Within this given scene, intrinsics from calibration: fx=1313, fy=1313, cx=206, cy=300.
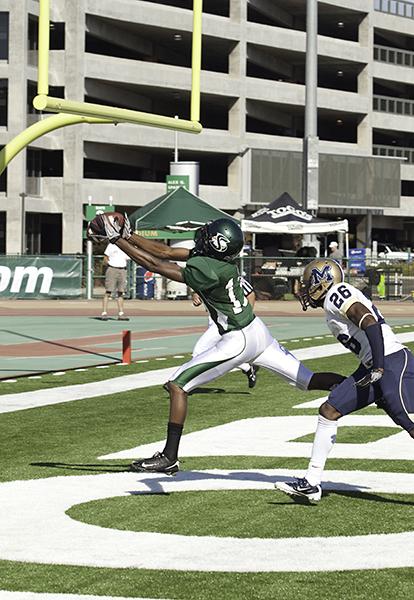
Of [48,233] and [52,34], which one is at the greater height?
[52,34]

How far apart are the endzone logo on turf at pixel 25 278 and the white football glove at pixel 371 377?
3240 centimetres

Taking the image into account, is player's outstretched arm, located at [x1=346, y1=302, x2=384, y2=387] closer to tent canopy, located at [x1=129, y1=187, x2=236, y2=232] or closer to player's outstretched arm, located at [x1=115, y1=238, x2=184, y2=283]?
player's outstretched arm, located at [x1=115, y1=238, x2=184, y2=283]

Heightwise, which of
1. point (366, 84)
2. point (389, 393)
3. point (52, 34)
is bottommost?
point (389, 393)

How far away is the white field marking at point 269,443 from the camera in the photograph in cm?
1092

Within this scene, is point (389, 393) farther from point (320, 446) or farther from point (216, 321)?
point (216, 321)

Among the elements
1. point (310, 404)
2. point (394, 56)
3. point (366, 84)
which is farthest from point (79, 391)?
point (394, 56)

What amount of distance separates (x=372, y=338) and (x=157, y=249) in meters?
1.75

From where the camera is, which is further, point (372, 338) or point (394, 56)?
point (394, 56)

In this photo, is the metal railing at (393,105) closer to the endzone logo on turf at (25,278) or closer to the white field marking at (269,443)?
the endzone logo on turf at (25,278)

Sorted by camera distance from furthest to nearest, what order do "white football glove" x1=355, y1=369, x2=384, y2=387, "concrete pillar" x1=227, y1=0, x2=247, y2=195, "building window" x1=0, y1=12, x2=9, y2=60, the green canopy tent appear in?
"concrete pillar" x1=227, y1=0, x2=247, y2=195
"building window" x1=0, y1=12, x2=9, y2=60
the green canopy tent
"white football glove" x1=355, y1=369, x2=384, y2=387

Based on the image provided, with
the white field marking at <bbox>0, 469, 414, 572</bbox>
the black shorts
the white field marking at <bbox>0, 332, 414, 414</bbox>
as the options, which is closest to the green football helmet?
the black shorts

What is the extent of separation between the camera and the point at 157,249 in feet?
30.1

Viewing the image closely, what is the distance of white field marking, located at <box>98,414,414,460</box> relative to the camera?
10.9m

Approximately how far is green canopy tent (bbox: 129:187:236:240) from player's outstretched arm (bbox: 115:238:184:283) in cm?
2857
